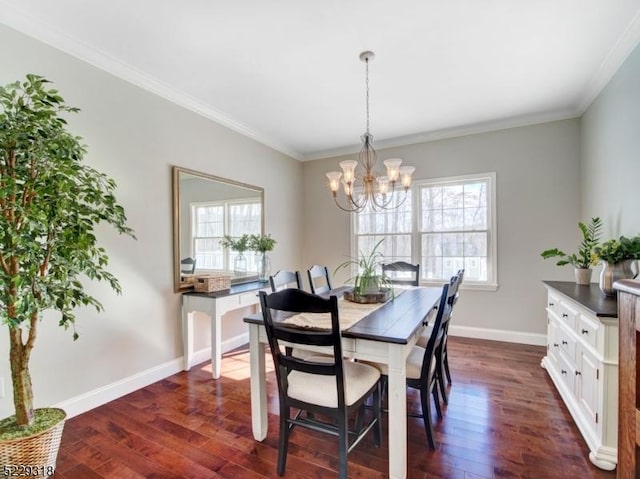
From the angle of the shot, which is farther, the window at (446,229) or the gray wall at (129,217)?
the window at (446,229)

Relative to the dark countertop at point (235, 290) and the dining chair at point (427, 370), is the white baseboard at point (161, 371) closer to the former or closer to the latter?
the dark countertop at point (235, 290)

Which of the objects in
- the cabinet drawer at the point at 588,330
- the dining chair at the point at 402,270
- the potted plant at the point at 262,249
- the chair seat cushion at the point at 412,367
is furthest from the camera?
the potted plant at the point at 262,249

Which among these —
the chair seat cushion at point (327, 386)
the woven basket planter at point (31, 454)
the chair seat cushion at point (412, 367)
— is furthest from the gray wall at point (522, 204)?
the woven basket planter at point (31, 454)

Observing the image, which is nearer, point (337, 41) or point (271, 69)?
point (337, 41)

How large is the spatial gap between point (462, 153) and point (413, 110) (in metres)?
1.04

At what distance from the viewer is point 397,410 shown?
1576mm

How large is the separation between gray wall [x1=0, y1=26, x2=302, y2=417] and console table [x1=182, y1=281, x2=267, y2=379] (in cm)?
9

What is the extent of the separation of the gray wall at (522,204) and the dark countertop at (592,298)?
972 mm

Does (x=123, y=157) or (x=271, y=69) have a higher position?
(x=271, y=69)

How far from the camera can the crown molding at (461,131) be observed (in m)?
3.60

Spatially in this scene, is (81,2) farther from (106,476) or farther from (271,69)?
(106,476)

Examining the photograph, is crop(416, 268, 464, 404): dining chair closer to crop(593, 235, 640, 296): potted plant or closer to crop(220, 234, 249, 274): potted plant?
crop(593, 235, 640, 296): potted plant

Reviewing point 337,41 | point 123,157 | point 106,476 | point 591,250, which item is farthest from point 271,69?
point 591,250

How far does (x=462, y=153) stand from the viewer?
4082 millimetres
